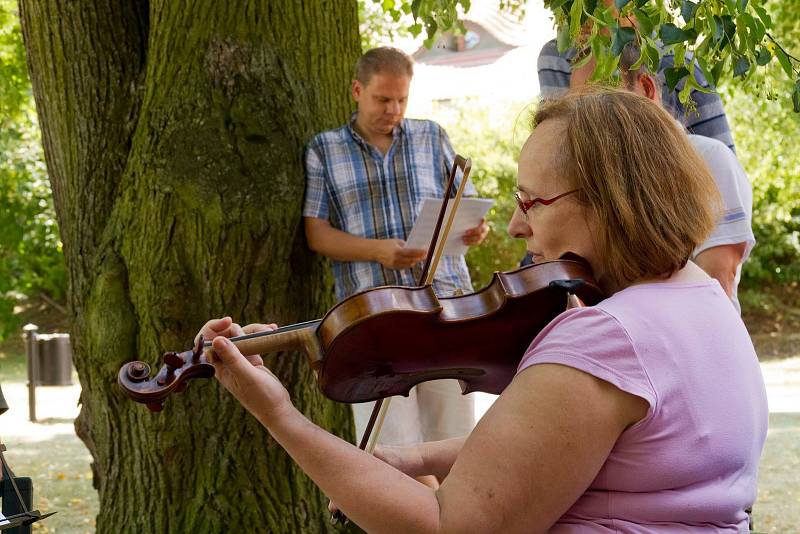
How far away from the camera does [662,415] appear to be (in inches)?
62.6

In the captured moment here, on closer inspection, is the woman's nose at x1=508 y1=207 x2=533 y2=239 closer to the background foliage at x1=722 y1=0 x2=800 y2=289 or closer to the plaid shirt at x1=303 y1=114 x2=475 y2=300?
the plaid shirt at x1=303 y1=114 x2=475 y2=300

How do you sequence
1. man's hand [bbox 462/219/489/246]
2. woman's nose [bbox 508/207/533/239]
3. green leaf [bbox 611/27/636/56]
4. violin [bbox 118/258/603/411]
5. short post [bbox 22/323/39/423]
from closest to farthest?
violin [bbox 118/258/603/411], woman's nose [bbox 508/207/533/239], green leaf [bbox 611/27/636/56], man's hand [bbox 462/219/489/246], short post [bbox 22/323/39/423]

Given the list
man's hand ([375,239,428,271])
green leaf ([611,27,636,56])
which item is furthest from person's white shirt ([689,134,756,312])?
man's hand ([375,239,428,271])

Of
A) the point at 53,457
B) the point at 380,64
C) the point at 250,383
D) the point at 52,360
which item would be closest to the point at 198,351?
the point at 250,383

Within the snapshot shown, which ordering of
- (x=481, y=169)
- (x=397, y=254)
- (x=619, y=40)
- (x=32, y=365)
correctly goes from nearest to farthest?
(x=619, y=40) < (x=397, y=254) < (x=32, y=365) < (x=481, y=169)

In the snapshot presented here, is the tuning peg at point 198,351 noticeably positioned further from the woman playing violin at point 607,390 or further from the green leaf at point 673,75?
the green leaf at point 673,75

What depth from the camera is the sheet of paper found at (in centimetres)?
376

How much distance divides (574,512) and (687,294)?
0.40m

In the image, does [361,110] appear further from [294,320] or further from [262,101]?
[294,320]

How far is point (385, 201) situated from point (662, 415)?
9.21 feet

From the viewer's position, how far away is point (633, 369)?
1.57 metres

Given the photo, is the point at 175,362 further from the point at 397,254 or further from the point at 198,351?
the point at 397,254

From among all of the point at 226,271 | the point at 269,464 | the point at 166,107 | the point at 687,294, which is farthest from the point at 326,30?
the point at 687,294

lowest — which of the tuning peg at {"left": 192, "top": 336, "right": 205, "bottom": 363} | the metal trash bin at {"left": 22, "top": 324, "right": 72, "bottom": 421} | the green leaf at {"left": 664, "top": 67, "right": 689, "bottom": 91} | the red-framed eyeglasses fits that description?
the metal trash bin at {"left": 22, "top": 324, "right": 72, "bottom": 421}
